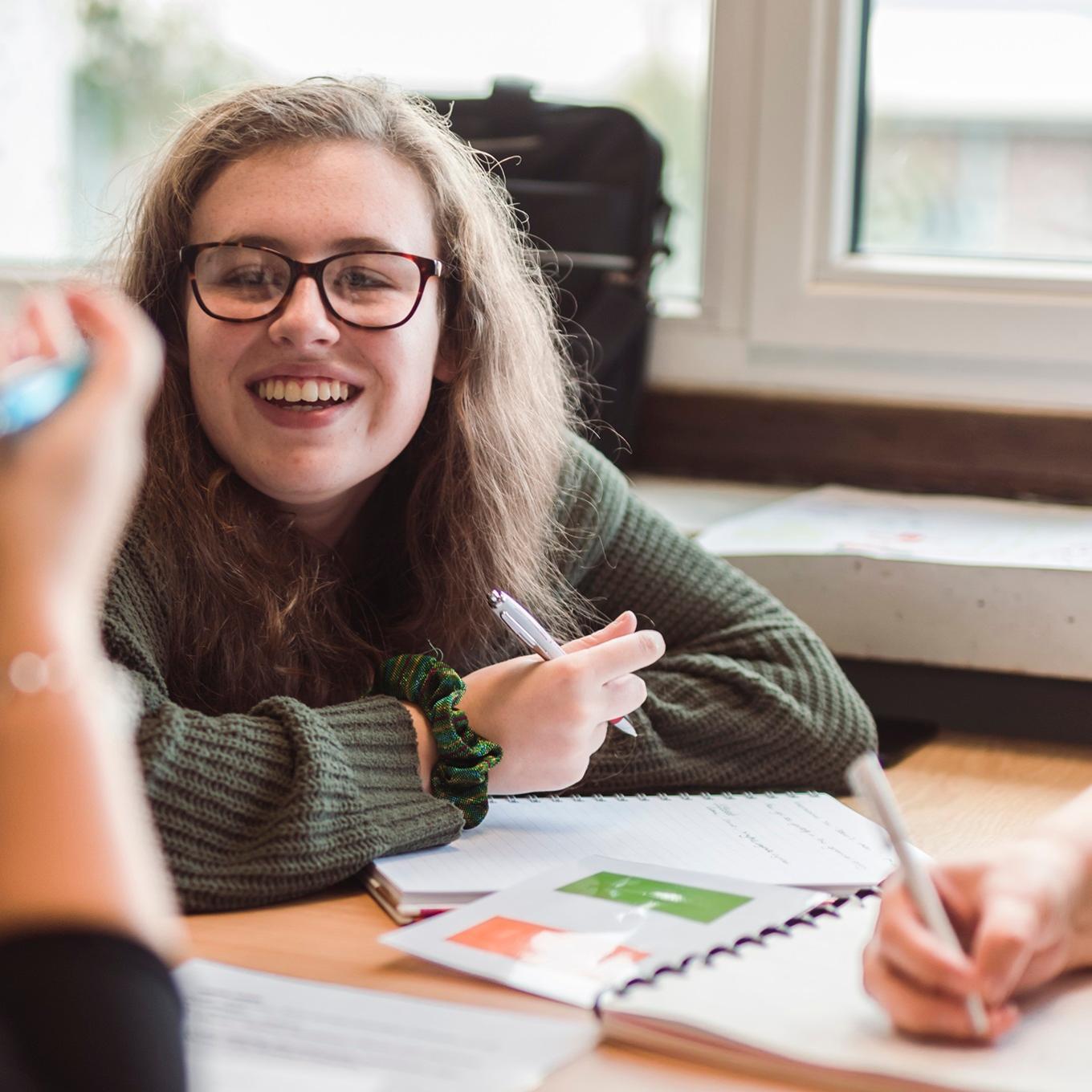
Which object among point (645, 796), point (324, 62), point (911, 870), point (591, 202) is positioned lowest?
point (645, 796)

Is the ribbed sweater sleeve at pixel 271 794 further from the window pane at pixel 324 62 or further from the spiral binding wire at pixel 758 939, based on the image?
the window pane at pixel 324 62

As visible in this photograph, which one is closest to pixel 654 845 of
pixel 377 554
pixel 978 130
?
pixel 377 554

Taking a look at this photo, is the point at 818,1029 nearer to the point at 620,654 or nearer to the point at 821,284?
the point at 620,654

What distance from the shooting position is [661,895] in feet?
2.70

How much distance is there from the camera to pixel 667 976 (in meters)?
0.71

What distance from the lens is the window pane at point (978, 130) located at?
5.51 ft

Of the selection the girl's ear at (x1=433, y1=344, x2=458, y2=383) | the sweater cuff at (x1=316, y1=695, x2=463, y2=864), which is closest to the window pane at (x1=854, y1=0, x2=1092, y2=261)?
the girl's ear at (x1=433, y1=344, x2=458, y2=383)

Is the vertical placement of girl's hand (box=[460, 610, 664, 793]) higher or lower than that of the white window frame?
lower

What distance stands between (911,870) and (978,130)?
4.16 ft

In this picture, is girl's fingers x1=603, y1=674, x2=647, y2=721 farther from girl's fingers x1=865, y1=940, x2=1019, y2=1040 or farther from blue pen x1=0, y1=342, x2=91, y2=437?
blue pen x1=0, y1=342, x2=91, y2=437

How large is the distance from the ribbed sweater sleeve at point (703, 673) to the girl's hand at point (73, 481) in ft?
2.02

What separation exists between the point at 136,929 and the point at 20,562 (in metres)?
0.12

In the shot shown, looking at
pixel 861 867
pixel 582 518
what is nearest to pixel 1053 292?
pixel 582 518

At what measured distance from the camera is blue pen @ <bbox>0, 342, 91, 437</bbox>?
19.0 inches
